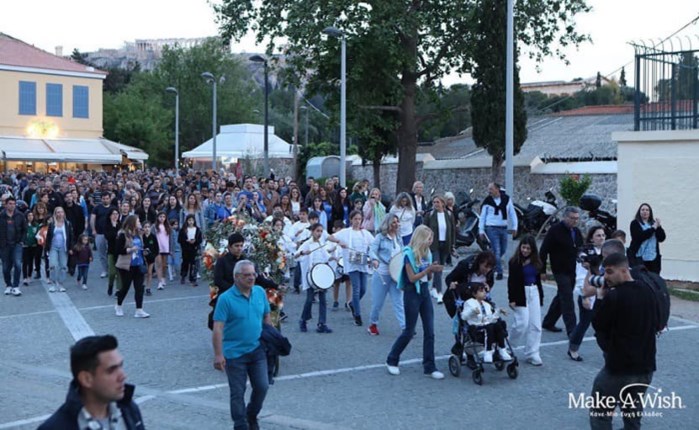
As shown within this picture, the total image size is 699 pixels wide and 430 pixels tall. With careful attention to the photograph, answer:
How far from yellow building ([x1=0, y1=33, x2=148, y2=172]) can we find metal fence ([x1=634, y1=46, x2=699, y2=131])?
4339 centimetres

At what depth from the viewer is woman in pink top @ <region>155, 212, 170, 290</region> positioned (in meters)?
17.4

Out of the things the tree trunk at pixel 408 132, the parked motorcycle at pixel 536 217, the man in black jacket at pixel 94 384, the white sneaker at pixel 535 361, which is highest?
the tree trunk at pixel 408 132

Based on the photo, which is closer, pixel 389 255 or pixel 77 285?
pixel 389 255

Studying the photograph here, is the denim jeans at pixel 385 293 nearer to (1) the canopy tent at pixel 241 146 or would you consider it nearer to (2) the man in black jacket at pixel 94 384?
(2) the man in black jacket at pixel 94 384

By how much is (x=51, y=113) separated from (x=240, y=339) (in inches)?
2207

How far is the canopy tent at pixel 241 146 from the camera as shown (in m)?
50.8

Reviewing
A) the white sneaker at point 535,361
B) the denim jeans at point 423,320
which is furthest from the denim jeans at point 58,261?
the white sneaker at point 535,361

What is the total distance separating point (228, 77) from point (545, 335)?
83629 millimetres

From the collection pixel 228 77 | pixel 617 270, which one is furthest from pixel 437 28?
pixel 228 77

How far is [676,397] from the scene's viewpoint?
884cm

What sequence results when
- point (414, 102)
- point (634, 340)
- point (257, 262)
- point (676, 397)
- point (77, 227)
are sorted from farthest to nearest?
1. point (414, 102)
2. point (77, 227)
3. point (257, 262)
4. point (676, 397)
5. point (634, 340)

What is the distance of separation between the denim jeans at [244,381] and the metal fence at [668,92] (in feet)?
39.6

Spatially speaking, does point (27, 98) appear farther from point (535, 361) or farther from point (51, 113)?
point (535, 361)

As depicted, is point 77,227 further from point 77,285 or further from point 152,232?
point 152,232
